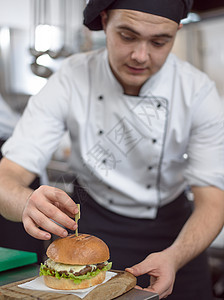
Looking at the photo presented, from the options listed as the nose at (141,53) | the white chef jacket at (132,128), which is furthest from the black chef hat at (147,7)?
the white chef jacket at (132,128)

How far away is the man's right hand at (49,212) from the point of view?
1168 mm

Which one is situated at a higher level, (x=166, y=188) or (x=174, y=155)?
(x=174, y=155)

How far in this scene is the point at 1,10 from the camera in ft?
14.3

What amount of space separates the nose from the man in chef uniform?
31mm

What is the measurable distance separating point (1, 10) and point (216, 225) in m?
3.47

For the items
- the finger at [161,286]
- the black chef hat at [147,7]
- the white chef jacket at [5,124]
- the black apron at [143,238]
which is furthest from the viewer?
the white chef jacket at [5,124]

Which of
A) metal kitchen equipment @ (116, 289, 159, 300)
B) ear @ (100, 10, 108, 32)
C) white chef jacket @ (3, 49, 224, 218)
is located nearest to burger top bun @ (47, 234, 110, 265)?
metal kitchen equipment @ (116, 289, 159, 300)

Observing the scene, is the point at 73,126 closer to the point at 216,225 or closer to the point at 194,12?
the point at 216,225

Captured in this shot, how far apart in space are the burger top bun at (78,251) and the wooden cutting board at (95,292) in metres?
0.07

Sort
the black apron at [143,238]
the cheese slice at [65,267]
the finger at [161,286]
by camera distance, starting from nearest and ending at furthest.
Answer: the cheese slice at [65,267], the finger at [161,286], the black apron at [143,238]

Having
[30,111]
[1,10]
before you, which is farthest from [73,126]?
[1,10]

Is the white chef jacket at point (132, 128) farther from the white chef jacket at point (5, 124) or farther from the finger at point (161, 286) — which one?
the white chef jacket at point (5, 124)

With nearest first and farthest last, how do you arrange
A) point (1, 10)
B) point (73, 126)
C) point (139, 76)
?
point (139, 76) → point (73, 126) → point (1, 10)

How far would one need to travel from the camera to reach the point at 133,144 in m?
1.90
